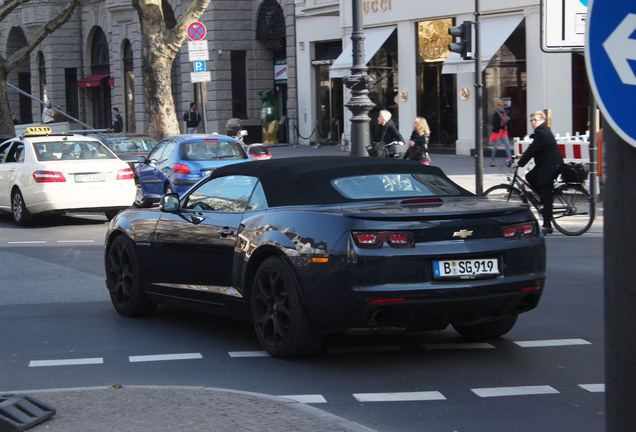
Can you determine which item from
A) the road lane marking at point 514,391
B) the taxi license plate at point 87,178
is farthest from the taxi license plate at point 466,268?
the taxi license plate at point 87,178

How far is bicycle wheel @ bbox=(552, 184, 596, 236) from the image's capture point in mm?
14961

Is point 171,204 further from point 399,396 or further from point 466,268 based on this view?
point 399,396

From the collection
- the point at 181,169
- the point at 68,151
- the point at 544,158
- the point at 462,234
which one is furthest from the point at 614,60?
the point at 181,169

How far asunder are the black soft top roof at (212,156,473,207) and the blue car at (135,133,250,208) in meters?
11.0

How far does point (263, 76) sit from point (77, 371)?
3665 cm

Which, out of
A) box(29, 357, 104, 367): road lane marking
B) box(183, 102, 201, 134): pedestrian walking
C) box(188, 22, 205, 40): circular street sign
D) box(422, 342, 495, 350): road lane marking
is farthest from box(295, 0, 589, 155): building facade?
box(29, 357, 104, 367): road lane marking

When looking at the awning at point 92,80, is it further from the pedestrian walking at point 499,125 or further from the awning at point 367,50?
the pedestrian walking at point 499,125

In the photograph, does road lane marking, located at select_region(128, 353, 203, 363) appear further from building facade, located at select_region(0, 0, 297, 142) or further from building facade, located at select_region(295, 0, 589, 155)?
building facade, located at select_region(0, 0, 297, 142)

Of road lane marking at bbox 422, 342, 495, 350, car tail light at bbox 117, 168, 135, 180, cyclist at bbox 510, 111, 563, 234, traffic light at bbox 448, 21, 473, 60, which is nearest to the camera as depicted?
road lane marking at bbox 422, 342, 495, 350

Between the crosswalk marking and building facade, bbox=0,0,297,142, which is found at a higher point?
building facade, bbox=0,0,297,142

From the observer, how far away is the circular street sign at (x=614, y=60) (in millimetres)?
3141

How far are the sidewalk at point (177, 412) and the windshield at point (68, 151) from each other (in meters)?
→ 12.8

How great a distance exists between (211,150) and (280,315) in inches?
513

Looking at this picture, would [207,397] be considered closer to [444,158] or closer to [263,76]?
[444,158]
